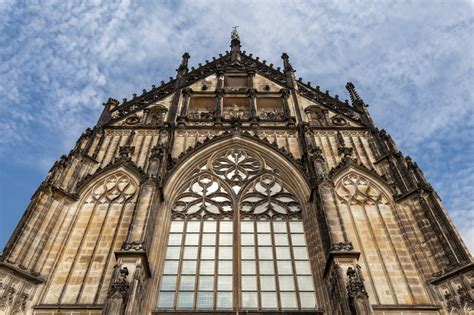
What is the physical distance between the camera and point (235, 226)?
1337 centimetres

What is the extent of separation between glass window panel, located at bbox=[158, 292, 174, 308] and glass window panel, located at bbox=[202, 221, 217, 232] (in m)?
2.51

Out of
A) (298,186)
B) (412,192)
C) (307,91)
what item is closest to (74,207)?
(298,186)

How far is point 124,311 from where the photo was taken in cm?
895

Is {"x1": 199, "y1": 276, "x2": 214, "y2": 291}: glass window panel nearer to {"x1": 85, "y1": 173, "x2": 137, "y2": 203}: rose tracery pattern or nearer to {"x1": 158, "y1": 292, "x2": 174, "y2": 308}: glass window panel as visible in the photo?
{"x1": 158, "y1": 292, "x2": 174, "y2": 308}: glass window panel

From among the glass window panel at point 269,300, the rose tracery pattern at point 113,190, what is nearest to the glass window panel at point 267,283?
the glass window panel at point 269,300

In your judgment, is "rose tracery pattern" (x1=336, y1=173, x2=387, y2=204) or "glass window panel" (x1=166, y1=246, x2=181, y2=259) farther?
"rose tracery pattern" (x1=336, y1=173, x2=387, y2=204)

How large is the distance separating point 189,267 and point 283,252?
8.90 feet

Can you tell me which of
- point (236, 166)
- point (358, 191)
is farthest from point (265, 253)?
point (236, 166)

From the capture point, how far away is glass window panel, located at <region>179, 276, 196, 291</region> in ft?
37.8

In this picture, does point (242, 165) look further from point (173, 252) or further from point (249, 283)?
point (249, 283)

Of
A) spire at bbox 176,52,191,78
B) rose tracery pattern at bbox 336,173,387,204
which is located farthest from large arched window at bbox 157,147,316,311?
spire at bbox 176,52,191,78

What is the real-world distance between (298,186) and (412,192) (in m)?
3.58

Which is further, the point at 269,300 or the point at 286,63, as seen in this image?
the point at 286,63

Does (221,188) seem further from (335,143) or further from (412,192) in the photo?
(412,192)
